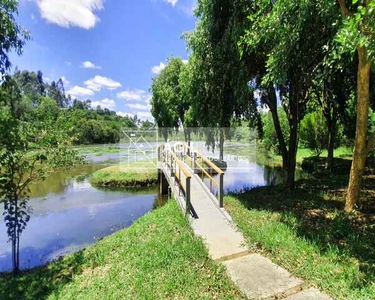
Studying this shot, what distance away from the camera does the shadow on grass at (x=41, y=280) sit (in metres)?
4.17

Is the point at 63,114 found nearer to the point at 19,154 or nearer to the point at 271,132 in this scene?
the point at 19,154

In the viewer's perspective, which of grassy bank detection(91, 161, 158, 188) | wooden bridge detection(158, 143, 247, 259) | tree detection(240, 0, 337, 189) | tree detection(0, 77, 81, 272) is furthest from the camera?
grassy bank detection(91, 161, 158, 188)

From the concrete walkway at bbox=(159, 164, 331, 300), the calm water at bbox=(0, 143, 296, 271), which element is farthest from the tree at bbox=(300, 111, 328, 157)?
the concrete walkway at bbox=(159, 164, 331, 300)

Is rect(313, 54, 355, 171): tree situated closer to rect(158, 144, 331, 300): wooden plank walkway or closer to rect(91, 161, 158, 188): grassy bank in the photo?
rect(158, 144, 331, 300): wooden plank walkway

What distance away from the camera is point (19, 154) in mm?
5473

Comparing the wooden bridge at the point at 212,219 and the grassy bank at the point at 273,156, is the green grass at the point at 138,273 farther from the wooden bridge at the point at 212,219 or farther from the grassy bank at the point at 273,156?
the grassy bank at the point at 273,156

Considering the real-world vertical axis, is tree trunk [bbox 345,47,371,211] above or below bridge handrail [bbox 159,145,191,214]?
above

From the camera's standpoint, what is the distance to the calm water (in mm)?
7285

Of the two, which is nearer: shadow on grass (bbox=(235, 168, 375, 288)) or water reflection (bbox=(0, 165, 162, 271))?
shadow on grass (bbox=(235, 168, 375, 288))

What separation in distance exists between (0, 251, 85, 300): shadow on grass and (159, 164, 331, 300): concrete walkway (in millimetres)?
2326

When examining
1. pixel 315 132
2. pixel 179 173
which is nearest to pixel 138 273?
pixel 179 173

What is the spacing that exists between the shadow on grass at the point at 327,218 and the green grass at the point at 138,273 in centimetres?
162

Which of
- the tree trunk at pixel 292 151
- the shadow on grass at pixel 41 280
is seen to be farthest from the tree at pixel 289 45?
the shadow on grass at pixel 41 280

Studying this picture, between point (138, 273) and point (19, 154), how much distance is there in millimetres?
3621
